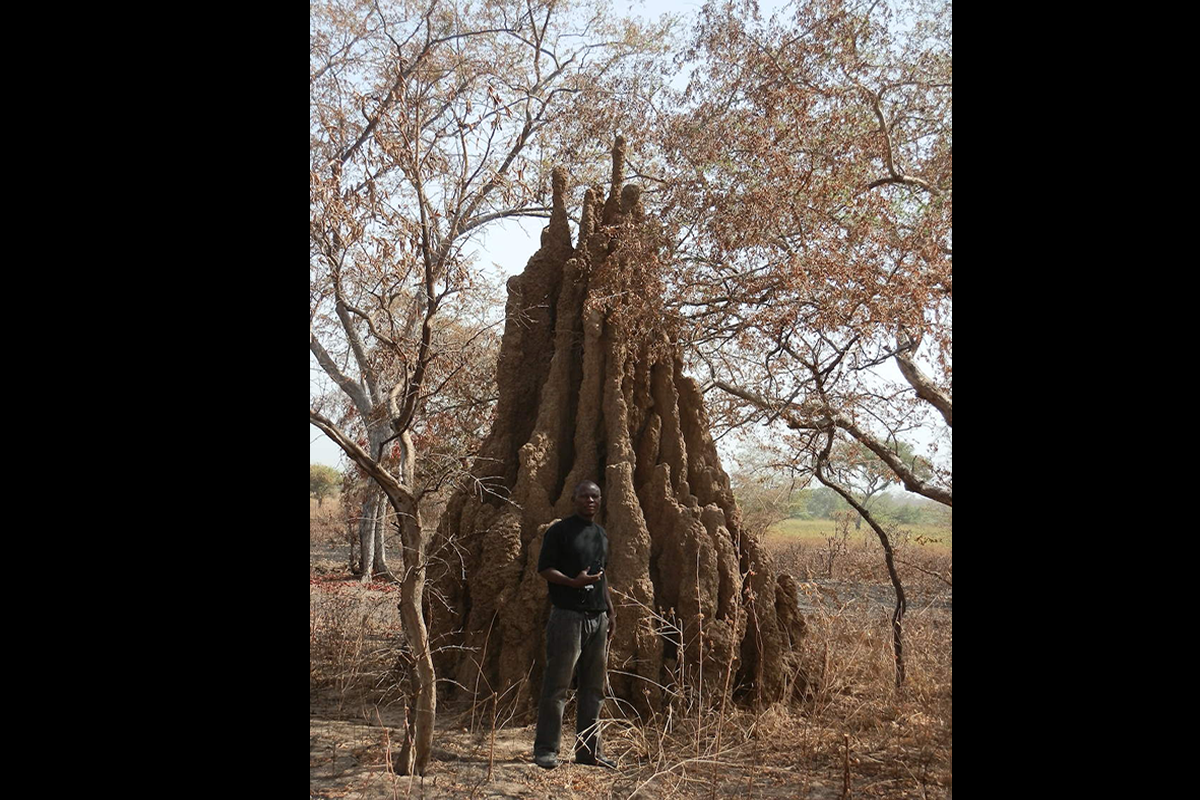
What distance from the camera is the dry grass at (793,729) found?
338 centimetres

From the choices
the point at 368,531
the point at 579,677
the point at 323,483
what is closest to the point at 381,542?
the point at 368,531

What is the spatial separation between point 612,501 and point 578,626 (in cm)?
52

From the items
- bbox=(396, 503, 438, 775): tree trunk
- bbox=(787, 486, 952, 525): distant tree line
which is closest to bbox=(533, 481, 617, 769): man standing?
bbox=(396, 503, 438, 775): tree trunk

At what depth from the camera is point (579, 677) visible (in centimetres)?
369

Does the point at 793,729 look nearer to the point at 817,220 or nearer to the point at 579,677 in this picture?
the point at 579,677

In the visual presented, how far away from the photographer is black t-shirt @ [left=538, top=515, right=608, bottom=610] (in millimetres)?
3727

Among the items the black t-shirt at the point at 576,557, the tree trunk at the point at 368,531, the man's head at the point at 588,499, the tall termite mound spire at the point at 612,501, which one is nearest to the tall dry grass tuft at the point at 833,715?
the tall termite mound spire at the point at 612,501

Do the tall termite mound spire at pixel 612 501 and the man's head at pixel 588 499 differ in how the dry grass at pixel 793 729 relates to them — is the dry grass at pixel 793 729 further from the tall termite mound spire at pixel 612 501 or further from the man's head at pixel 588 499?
the man's head at pixel 588 499

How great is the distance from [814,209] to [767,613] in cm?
158
